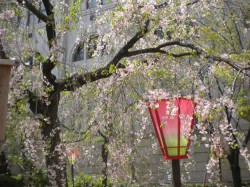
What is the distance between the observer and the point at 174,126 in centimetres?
472

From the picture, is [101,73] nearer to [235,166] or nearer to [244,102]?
[244,102]

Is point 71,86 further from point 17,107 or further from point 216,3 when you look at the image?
point 216,3

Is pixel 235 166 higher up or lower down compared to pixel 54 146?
lower down

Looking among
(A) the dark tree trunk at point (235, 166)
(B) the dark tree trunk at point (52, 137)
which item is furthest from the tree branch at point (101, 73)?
(A) the dark tree trunk at point (235, 166)

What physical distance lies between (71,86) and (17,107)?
3.58 feet

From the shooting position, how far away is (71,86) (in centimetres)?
707

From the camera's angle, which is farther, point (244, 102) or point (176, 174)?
point (244, 102)

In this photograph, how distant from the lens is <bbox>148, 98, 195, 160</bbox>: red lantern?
4602 millimetres

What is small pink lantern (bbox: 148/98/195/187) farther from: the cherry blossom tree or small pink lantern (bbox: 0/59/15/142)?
small pink lantern (bbox: 0/59/15/142)

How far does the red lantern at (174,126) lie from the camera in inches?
181

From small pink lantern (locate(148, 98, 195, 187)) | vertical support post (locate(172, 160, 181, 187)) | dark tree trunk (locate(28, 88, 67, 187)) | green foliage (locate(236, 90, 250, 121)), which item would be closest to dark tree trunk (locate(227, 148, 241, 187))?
green foliage (locate(236, 90, 250, 121))

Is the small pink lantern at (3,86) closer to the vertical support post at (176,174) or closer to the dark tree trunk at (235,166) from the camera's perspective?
the vertical support post at (176,174)

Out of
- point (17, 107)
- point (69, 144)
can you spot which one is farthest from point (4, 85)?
point (69, 144)

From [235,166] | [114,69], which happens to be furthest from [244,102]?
[114,69]
